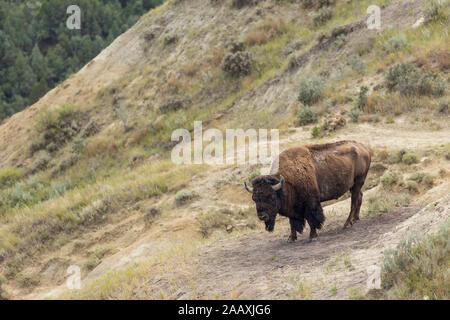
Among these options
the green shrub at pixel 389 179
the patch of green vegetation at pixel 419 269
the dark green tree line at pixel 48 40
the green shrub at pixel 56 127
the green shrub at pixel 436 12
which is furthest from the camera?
the dark green tree line at pixel 48 40

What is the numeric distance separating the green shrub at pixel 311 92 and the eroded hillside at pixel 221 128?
54 millimetres

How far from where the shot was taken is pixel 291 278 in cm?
718

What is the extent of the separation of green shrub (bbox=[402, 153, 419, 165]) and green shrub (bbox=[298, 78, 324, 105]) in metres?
6.70

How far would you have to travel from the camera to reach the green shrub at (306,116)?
59.1 feet

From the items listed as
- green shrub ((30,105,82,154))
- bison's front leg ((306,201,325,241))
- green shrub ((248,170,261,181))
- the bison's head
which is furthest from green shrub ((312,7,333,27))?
the bison's head

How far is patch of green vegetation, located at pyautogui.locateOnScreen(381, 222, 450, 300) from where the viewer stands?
5.73 metres

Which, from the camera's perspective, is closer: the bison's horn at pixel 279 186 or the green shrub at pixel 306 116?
the bison's horn at pixel 279 186

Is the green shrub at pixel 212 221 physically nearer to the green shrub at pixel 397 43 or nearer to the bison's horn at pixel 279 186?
the bison's horn at pixel 279 186

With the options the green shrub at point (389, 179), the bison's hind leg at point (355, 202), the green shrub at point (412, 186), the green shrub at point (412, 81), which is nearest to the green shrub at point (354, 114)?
the green shrub at point (412, 81)

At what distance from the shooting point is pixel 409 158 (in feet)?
42.3
